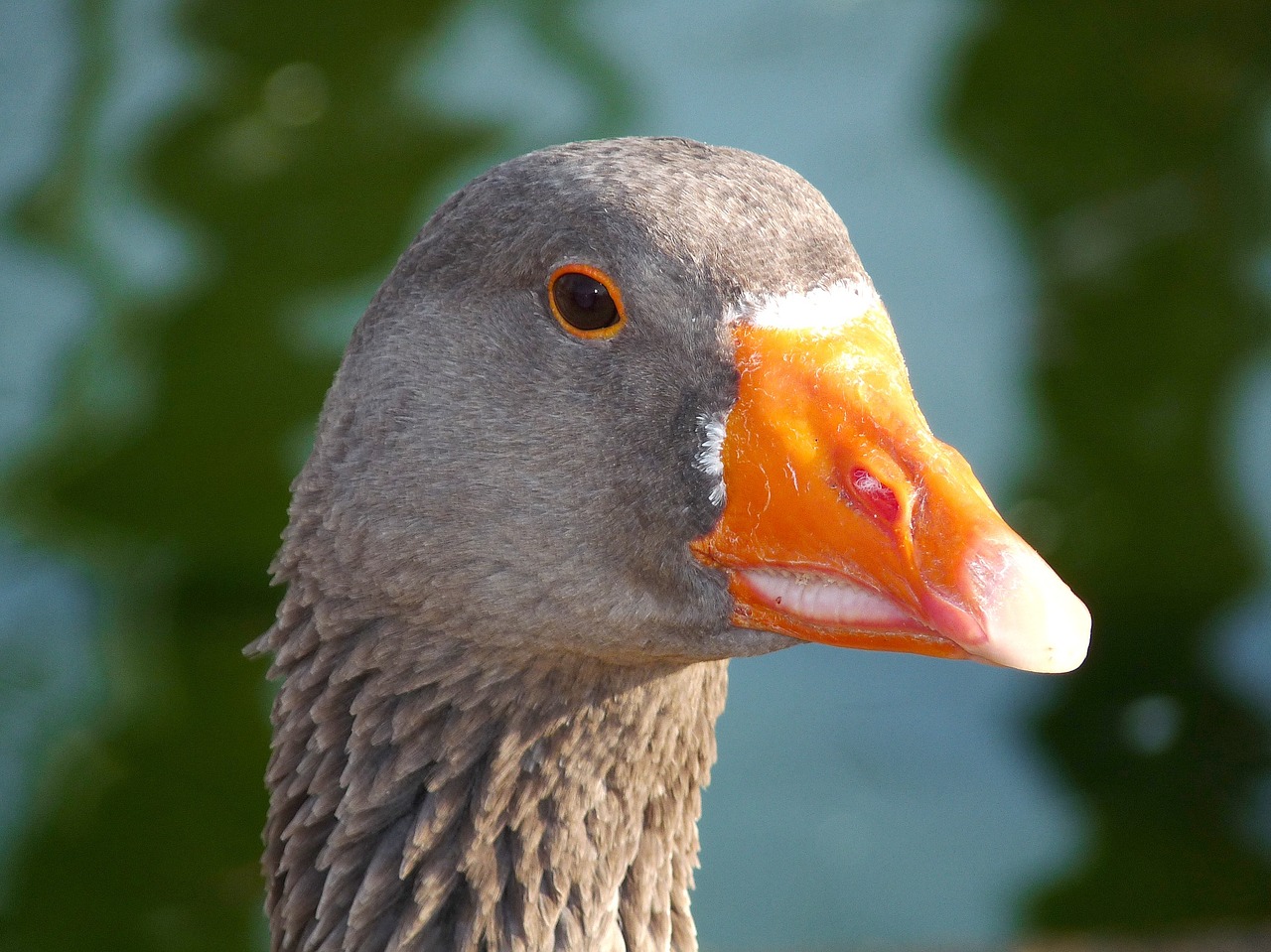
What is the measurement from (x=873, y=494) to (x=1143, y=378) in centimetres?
609

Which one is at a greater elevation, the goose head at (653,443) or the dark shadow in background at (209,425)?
the dark shadow in background at (209,425)

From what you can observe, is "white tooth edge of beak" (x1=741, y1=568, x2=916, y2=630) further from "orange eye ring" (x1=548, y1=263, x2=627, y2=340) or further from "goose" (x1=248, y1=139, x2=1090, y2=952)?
"orange eye ring" (x1=548, y1=263, x2=627, y2=340)

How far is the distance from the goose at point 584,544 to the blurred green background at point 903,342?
3.48 meters

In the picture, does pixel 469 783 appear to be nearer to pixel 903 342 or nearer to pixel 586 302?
pixel 586 302

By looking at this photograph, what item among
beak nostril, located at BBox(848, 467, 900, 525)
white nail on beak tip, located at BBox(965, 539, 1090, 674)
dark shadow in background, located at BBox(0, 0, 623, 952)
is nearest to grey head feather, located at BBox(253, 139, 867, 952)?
beak nostril, located at BBox(848, 467, 900, 525)

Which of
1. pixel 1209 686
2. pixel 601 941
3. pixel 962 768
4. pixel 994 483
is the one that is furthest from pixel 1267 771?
pixel 601 941

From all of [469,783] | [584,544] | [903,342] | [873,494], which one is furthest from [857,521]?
[903,342]

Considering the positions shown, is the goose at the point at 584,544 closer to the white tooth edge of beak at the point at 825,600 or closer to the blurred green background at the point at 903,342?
the white tooth edge of beak at the point at 825,600

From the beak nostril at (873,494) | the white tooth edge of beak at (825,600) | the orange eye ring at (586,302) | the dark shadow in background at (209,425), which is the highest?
the dark shadow in background at (209,425)

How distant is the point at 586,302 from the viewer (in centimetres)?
254

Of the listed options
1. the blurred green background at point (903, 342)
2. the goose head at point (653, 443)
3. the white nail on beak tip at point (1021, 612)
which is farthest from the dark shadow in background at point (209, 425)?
the white nail on beak tip at point (1021, 612)

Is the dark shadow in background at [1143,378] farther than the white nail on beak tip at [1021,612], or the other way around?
the dark shadow in background at [1143,378]

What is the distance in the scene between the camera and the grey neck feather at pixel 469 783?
2.74 meters

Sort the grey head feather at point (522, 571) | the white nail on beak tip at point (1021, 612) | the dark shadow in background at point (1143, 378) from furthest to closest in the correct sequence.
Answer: the dark shadow in background at point (1143, 378)
the grey head feather at point (522, 571)
the white nail on beak tip at point (1021, 612)
